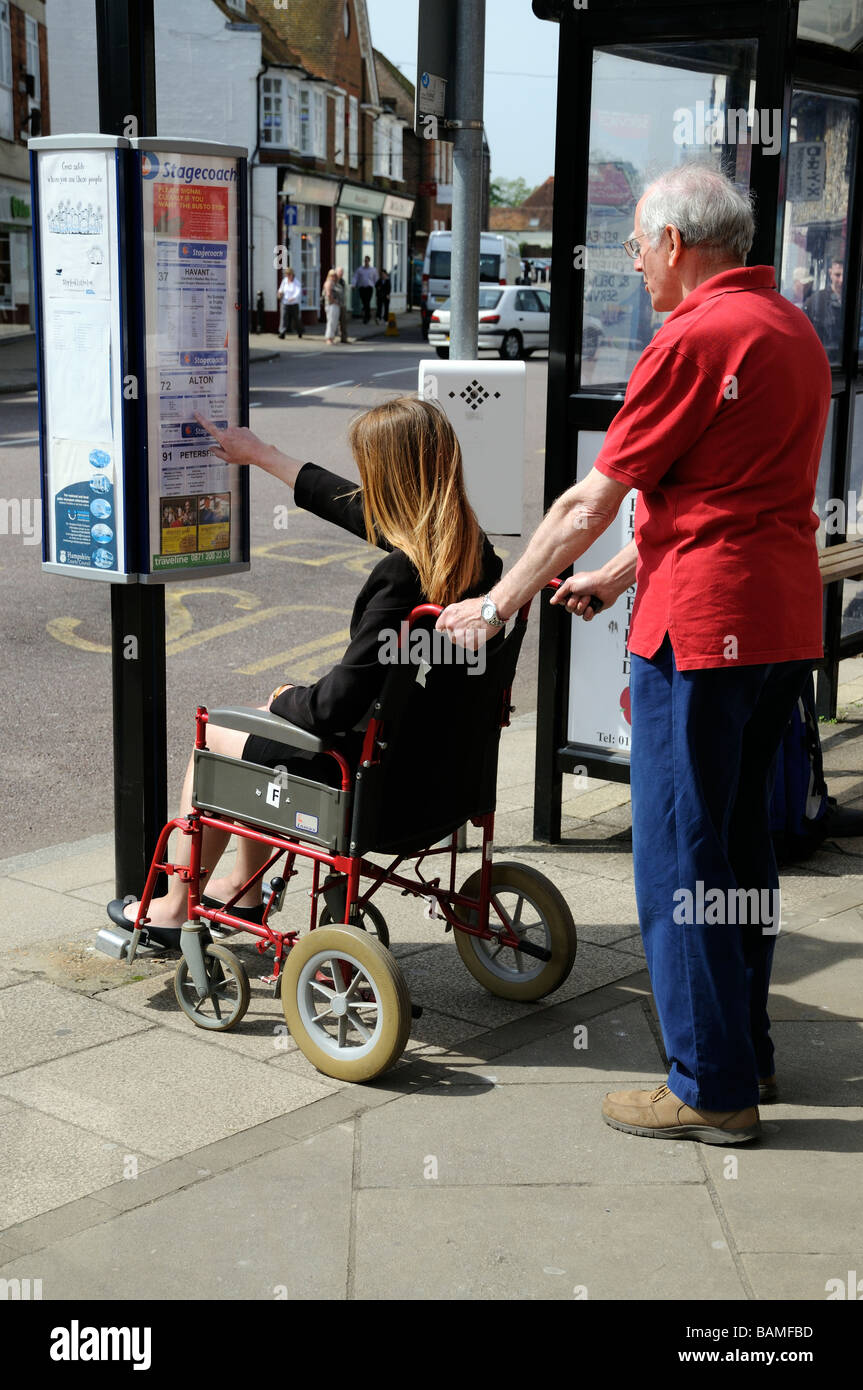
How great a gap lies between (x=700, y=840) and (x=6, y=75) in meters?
33.1

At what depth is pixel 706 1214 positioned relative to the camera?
9.87ft

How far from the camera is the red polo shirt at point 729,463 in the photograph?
10.1ft

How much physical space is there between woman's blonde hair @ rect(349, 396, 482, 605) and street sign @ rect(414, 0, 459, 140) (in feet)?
5.70

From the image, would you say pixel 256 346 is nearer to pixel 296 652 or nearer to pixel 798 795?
pixel 296 652

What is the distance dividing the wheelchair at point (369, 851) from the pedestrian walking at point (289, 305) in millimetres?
35028

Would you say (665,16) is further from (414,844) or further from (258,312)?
(258,312)

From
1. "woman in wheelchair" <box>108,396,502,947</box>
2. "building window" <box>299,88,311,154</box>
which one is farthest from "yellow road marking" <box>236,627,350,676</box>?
"building window" <box>299,88,311,154</box>

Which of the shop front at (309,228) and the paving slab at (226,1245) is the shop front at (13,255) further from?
the paving slab at (226,1245)

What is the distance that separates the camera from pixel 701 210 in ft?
10.4

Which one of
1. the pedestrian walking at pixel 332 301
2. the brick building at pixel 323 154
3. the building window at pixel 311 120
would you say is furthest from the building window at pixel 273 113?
the pedestrian walking at pixel 332 301

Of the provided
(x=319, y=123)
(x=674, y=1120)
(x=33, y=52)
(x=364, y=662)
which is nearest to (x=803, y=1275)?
(x=674, y=1120)

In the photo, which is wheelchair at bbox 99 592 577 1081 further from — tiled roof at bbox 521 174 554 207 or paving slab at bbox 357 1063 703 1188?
tiled roof at bbox 521 174 554 207
